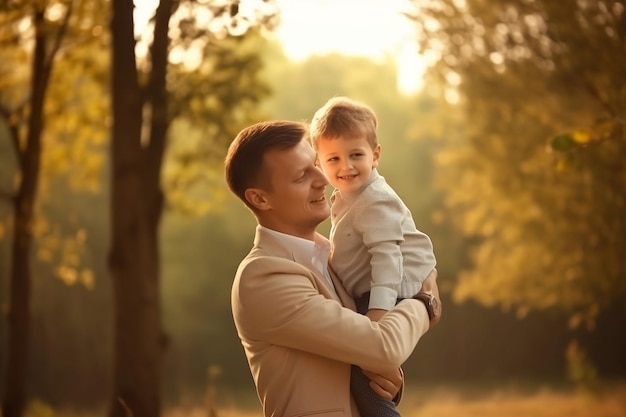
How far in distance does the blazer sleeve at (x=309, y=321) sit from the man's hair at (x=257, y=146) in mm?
296

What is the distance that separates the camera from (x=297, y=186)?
331cm

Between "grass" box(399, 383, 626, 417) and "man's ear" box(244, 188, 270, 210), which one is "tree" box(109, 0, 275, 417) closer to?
"man's ear" box(244, 188, 270, 210)

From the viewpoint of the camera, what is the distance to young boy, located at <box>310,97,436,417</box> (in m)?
Answer: 3.48

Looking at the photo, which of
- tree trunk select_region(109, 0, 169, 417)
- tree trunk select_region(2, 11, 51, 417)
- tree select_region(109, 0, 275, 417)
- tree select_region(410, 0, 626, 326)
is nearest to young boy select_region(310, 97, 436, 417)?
tree select_region(109, 0, 275, 417)

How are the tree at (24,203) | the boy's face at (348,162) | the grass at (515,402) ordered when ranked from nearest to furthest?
the boy's face at (348,162) < the tree at (24,203) < the grass at (515,402)

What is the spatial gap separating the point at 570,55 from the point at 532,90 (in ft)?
3.51

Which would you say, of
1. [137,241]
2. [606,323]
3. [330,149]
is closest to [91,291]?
[606,323]

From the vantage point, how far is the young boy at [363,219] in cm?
348

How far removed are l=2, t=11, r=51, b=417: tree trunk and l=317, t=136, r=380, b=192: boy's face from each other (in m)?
8.53

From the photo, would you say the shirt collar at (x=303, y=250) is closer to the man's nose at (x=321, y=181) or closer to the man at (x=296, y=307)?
the man at (x=296, y=307)

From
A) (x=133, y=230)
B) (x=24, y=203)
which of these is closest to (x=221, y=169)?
(x=24, y=203)

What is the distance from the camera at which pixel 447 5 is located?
14.2 m

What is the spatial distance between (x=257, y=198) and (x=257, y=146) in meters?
0.18

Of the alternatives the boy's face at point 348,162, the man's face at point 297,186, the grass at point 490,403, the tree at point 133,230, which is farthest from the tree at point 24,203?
the man's face at point 297,186
